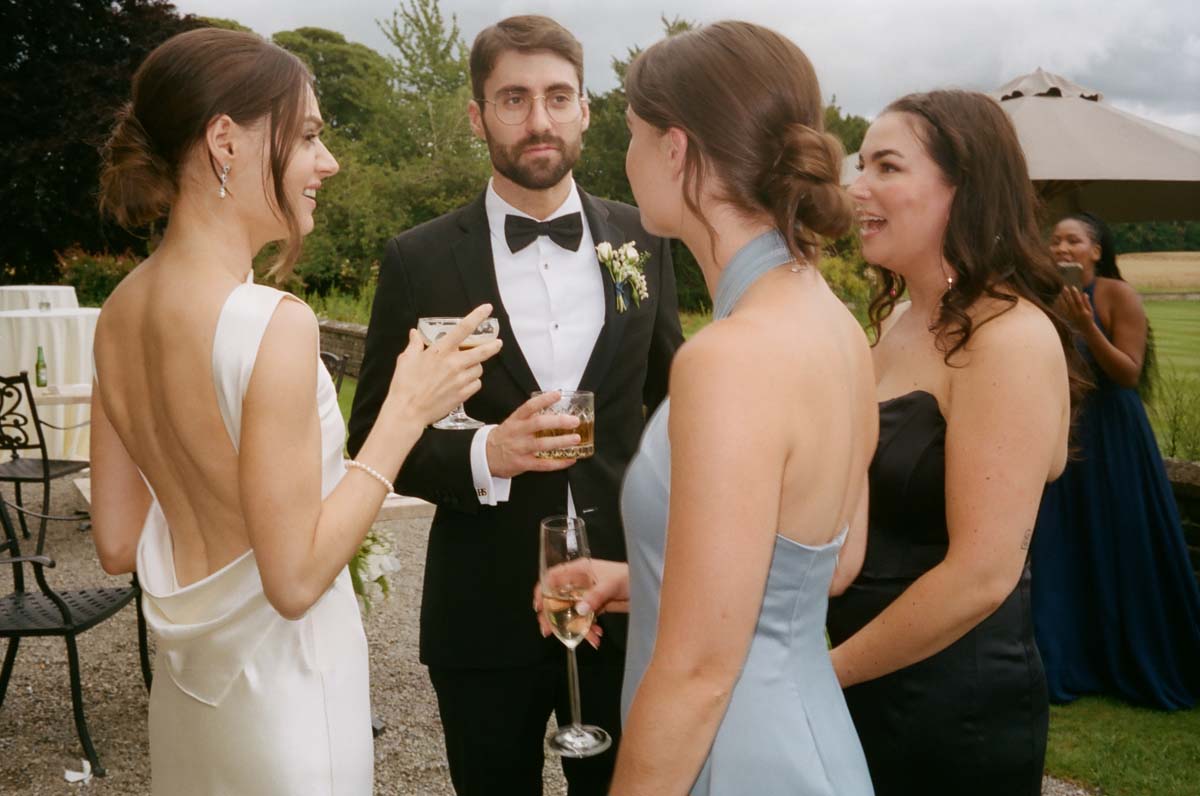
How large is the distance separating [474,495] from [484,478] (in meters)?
0.07

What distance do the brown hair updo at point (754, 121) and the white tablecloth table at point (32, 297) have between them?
13152mm

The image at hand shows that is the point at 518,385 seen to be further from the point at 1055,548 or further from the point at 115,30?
the point at 115,30

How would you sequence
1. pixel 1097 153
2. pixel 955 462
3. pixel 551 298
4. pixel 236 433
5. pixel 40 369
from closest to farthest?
pixel 236 433 → pixel 955 462 → pixel 551 298 → pixel 1097 153 → pixel 40 369

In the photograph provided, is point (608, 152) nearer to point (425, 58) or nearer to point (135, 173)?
point (425, 58)

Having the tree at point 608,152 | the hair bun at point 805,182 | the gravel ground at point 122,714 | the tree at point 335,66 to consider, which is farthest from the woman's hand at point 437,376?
the tree at point 335,66

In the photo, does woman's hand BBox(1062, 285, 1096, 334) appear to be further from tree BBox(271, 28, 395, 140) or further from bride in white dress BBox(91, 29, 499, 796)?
tree BBox(271, 28, 395, 140)

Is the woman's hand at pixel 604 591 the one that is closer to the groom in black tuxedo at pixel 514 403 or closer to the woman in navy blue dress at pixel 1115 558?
the groom in black tuxedo at pixel 514 403

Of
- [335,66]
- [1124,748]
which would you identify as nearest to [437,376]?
[1124,748]

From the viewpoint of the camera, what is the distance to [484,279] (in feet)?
9.07

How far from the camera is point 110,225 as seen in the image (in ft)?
73.9

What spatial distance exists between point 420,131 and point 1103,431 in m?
25.3

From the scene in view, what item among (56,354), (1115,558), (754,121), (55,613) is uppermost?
(754,121)

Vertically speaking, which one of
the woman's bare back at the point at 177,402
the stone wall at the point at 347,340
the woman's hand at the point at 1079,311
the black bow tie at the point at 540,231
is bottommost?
the stone wall at the point at 347,340

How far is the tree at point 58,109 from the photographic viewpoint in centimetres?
2256
